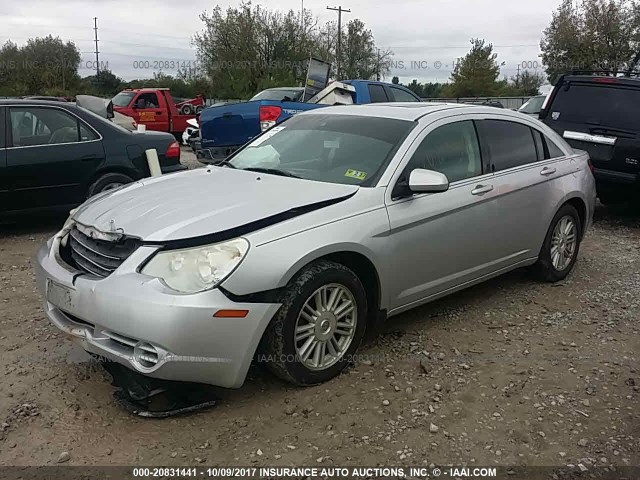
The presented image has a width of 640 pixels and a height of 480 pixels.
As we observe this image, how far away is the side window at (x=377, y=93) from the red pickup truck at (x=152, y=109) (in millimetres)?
8413

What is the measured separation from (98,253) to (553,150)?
3919 mm

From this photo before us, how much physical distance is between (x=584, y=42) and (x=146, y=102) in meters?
25.3

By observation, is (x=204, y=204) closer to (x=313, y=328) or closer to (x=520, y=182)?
(x=313, y=328)

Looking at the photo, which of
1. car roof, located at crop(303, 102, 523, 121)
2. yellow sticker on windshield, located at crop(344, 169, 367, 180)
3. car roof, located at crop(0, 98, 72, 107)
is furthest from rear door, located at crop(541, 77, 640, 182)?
car roof, located at crop(0, 98, 72, 107)

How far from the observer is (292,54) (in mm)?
37906

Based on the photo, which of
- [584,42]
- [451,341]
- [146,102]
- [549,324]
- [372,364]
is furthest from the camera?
[584,42]

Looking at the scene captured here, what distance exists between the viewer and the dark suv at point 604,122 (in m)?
7.62

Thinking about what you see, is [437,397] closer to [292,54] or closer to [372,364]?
[372,364]

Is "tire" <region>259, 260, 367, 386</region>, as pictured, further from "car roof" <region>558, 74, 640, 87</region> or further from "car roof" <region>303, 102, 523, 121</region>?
"car roof" <region>558, 74, 640, 87</region>

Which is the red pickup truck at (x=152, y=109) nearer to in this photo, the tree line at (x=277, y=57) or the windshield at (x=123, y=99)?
the windshield at (x=123, y=99)

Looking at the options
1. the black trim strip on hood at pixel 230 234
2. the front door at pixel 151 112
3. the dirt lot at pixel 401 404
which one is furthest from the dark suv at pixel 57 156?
the front door at pixel 151 112

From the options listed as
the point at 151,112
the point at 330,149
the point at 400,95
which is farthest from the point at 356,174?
the point at 151,112

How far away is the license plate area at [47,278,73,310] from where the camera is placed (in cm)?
335

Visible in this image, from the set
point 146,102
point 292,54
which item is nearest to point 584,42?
point 292,54
